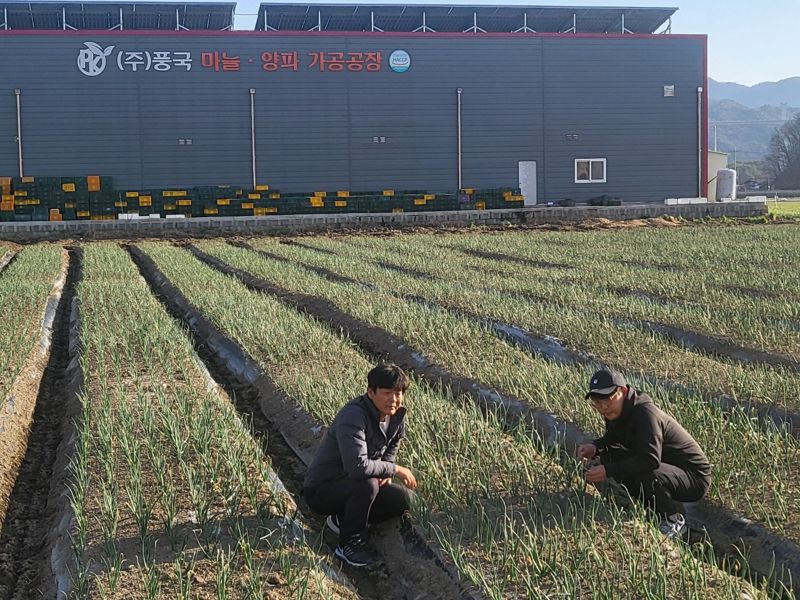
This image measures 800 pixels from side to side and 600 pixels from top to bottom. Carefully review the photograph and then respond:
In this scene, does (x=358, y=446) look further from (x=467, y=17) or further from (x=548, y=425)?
(x=467, y=17)

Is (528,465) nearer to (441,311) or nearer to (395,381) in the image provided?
(395,381)

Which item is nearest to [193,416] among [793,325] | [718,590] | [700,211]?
[718,590]

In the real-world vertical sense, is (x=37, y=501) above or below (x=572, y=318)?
below

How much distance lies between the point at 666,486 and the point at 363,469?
1.57 meters

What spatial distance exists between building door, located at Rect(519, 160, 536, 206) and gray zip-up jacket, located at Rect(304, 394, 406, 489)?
1287 inches

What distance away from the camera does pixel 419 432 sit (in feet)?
20.6

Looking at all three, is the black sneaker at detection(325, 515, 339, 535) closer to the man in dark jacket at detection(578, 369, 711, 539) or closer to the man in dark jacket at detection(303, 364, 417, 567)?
the man in dark jacket at detection(303, 364, 417, 567)

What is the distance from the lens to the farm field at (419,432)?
4508mm

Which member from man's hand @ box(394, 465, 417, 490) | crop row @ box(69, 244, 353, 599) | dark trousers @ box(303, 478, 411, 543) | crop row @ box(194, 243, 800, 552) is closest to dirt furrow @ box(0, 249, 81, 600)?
crop row @ box(69, 244, 353, 599)

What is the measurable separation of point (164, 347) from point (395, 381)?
5.56 m

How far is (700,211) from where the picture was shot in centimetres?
3369

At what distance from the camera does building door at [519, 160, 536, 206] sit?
37.3 m

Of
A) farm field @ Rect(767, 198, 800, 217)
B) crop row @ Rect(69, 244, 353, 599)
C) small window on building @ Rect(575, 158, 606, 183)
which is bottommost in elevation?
crop row @ Rect(69, 244, 353, 599)

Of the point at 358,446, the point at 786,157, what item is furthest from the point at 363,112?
the point at 786,157
